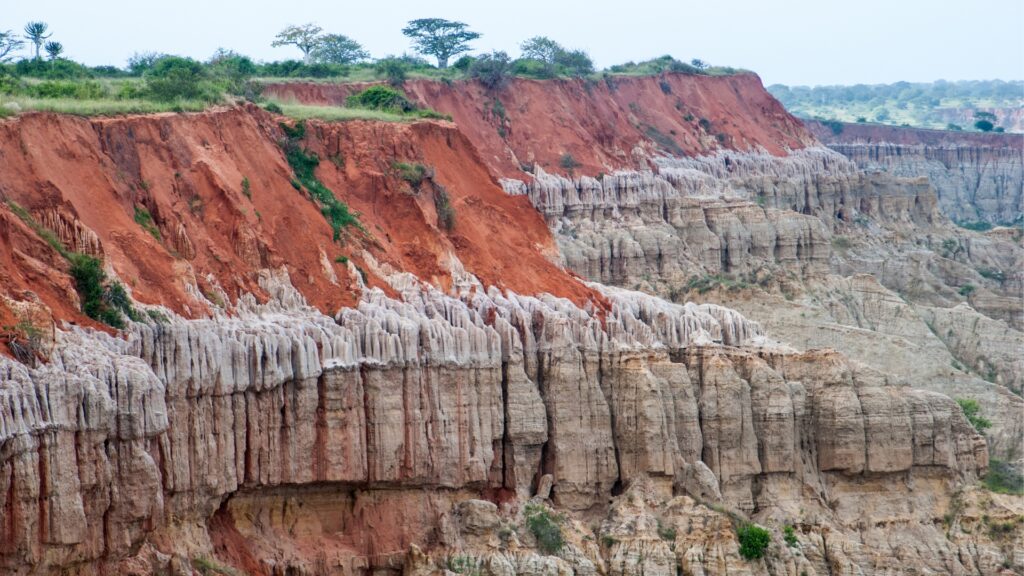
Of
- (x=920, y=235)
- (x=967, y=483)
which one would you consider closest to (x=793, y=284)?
(x=920, y=235)

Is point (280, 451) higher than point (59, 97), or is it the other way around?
point (59, 97)

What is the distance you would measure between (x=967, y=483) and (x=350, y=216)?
1864 cm

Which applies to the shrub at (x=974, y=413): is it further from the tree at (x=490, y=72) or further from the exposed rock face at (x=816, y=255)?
the tree at (x=490, y=72)

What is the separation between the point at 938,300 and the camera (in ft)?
343

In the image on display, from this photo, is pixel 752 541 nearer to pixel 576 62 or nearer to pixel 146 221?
pixel 146 221

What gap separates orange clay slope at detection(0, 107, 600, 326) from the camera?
5481 centimetres

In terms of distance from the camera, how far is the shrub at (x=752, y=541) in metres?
61.4

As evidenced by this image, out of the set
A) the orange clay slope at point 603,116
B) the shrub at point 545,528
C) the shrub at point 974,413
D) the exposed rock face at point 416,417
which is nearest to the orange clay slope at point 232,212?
the exposed rock face at point 416,417

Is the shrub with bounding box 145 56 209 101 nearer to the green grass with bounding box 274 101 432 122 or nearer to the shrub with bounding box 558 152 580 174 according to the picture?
the green grass with bounding box 274 101 432 122

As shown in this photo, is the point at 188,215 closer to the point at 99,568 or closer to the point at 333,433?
the point at 333,433

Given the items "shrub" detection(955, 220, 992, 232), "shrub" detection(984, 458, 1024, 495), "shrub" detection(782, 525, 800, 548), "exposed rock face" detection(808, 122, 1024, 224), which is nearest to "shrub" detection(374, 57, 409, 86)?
"shrub" detection(984, 458, 1024, 495)

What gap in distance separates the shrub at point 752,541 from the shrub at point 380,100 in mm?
20508

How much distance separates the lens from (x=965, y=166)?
152750 millimetres

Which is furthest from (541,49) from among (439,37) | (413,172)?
(413,172)
